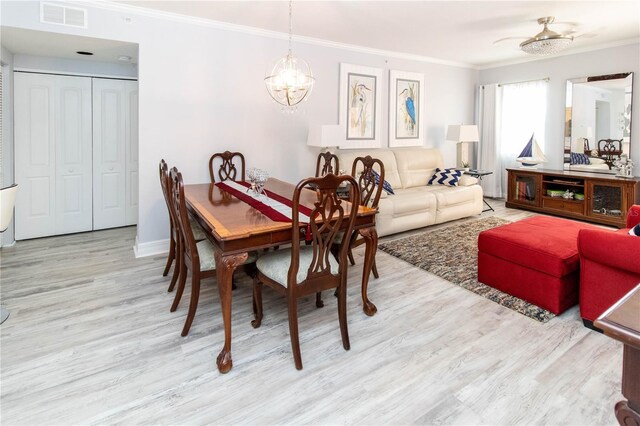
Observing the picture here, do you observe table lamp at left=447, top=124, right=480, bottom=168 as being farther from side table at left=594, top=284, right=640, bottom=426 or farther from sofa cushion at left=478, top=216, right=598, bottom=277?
side table at left=594, top=284, right=640, bottom=426

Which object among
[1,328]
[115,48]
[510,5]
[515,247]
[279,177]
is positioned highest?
[510,5]

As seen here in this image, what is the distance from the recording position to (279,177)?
15.7 feet

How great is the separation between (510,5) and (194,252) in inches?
145

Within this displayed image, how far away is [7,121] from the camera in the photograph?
4004mm

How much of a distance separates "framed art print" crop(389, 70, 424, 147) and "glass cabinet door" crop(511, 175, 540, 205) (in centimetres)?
168

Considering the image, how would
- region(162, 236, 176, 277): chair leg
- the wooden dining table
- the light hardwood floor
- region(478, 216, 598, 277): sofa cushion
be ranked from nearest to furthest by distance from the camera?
1. the light hardwood floor
2. the wooden dining table
3. region(478, 216, 598, 277): sofa cushion
4. region(162, 236, 176, 277): chair leg

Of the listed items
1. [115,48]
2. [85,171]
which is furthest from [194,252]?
[85,171]

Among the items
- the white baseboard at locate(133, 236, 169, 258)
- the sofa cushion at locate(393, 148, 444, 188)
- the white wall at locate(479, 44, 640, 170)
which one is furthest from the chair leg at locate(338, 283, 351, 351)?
the white wall at locate(479, 44, 640, 170)

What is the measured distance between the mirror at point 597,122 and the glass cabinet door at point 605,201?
1.79ft

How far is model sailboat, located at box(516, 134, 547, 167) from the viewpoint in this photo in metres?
6.23

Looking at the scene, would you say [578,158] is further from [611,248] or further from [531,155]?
[611,248]

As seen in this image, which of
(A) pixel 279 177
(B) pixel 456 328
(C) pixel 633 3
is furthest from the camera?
(A) pixel 279 177

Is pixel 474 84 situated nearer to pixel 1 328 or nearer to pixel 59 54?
pixel 59 54

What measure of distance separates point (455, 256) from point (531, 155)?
3.49 metres
